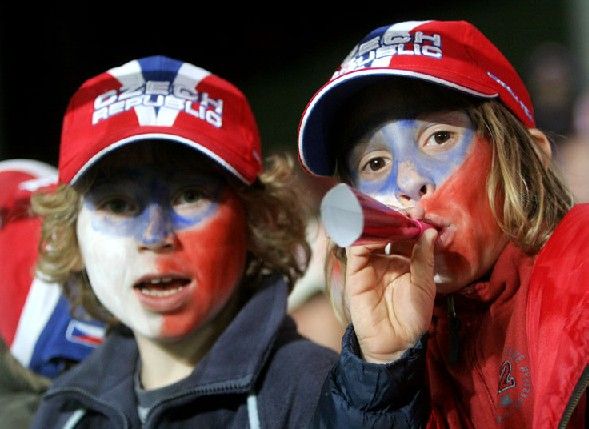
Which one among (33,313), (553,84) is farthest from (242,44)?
(33,313)

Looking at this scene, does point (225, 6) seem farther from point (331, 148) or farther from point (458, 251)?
point (458, 251)

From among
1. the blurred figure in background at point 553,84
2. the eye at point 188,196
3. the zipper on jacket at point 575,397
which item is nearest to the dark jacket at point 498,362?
the zipper on jacket at point 575,397

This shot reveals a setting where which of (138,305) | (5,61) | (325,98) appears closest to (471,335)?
(325,98)

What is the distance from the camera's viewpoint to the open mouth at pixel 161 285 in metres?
1.66

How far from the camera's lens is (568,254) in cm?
132

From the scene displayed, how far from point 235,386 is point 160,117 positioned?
0.46 m

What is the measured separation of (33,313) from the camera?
200cm

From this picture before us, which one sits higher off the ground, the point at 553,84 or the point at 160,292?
the point at 160,292

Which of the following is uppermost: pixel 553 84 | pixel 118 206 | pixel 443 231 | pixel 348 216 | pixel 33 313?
pixel 348 216

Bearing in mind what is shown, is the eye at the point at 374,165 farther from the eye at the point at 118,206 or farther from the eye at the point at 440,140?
the eye at the point at 118,206

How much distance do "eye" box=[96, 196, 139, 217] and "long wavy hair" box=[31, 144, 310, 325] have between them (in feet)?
0.16

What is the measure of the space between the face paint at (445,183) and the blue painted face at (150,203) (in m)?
0.33

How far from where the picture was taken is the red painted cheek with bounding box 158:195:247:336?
166cm

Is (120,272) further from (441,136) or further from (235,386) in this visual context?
(441,136)
